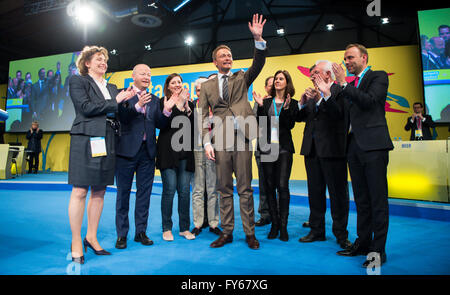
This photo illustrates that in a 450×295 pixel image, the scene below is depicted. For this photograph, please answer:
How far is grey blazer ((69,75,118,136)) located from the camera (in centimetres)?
188

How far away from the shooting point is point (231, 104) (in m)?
2.29

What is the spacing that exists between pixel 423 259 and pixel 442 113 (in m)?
5.46

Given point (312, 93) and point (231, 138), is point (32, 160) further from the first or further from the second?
point (312, 93)

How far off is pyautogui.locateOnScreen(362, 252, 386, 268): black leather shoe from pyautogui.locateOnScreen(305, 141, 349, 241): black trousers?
444 mm

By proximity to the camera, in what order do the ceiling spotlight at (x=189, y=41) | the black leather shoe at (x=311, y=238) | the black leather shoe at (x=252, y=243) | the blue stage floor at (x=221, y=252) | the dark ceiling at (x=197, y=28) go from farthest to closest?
the ceiling spotlight at (x=189, y=41), the dark ceiling at (x=197, y=28), the black leather shoe at (x=311, y=238), the black leather shoe at (x=252, y=243), the blue stage floor at (x=221, y=252)

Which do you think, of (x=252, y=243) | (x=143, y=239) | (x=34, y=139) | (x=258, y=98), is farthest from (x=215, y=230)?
(x=34, y=139)

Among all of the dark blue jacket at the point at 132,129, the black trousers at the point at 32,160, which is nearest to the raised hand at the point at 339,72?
the dark blue jacket at the point at 132,129

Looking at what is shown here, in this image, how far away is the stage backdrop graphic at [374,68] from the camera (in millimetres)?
6504

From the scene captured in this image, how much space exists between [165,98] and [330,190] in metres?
1.72

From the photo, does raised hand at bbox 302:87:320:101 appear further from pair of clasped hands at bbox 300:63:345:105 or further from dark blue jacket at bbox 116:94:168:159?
dark blue jacket at bbox 116:94:168:159

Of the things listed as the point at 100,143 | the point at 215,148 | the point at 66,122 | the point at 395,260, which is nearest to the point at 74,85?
the point at 100,143

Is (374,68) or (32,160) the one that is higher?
(374,68)

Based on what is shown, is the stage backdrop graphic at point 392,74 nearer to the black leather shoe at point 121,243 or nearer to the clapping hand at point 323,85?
the clapping hand at point 323,85
